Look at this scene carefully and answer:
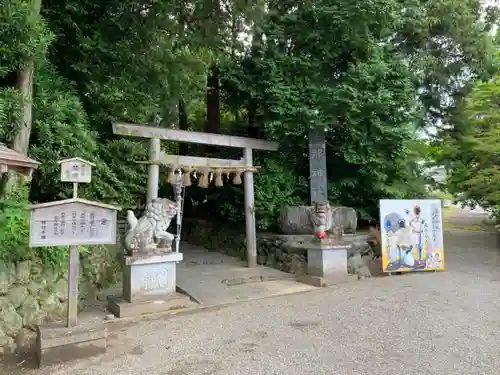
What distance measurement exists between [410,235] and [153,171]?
571cm

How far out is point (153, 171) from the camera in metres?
7.51

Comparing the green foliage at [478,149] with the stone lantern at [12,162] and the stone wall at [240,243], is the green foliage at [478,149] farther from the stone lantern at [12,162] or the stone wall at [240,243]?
the stone lantern at [12,162]

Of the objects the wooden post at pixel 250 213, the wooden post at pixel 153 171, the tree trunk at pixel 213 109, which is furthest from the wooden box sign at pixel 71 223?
the tree trunk at pixel 213 109

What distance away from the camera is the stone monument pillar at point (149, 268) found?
5.73 m

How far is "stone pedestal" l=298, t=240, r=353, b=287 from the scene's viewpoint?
303 inches

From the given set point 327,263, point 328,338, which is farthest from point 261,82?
point 328,338

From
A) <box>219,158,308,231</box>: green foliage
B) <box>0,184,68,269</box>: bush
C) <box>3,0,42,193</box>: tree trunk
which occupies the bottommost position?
<box>0,184,68,269</box>: bush

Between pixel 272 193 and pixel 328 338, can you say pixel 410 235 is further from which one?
pixel 328 338

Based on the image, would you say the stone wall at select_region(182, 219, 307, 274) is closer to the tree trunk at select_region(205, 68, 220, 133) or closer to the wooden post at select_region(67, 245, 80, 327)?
the tree trunk at select_region(205, 68, 220, 133)

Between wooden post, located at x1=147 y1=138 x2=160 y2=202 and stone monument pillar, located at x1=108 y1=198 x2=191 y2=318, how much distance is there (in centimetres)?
125

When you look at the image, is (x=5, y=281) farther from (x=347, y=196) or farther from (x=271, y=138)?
(x=347, y=196)

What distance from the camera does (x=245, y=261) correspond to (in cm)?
973

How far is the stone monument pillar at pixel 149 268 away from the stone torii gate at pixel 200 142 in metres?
1.11

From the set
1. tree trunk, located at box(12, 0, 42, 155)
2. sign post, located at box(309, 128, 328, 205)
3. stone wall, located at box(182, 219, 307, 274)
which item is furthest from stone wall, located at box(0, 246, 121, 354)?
sign post, located at box(309, 128, 328, 205)
